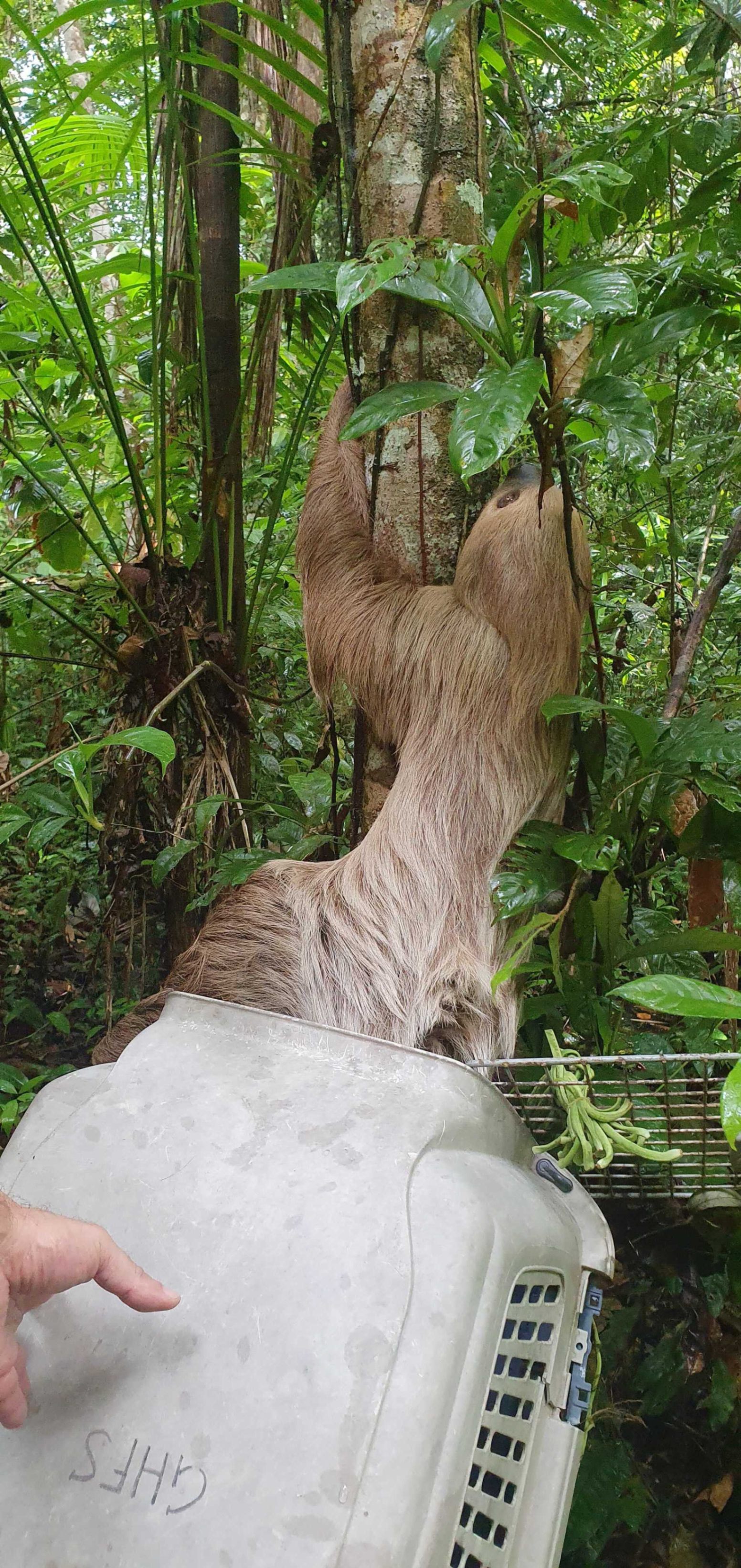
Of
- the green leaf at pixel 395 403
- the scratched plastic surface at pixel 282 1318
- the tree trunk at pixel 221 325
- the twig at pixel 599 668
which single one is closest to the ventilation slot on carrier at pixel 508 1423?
the scratched plastic surface at pixel 282 1318

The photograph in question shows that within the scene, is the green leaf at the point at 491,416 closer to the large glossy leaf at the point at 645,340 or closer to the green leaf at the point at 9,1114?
the large glossy leaf at the point at 645,340

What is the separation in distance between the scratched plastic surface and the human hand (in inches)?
1.8

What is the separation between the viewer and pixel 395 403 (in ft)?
6.11

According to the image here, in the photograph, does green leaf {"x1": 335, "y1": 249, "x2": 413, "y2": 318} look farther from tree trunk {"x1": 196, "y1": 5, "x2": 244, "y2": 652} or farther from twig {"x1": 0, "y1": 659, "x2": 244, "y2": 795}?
tree trunk {"x1": 196, "y1": 5, "x2": 244, "y2": 652}

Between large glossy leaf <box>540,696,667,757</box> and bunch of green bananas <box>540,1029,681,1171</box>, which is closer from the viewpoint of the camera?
bunch of green bananas <box>540,1029,681,1171</box>

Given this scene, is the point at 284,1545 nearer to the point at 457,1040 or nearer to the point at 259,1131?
the point at 259,1131

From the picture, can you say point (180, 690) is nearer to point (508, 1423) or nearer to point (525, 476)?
point (525, 476)

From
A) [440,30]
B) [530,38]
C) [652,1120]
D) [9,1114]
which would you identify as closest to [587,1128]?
[652,1120]

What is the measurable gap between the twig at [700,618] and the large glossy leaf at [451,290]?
0.90m

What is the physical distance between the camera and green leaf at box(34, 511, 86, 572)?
317 centimetres

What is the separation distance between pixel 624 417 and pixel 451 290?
1.24ft

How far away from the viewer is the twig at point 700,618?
93.0 inches

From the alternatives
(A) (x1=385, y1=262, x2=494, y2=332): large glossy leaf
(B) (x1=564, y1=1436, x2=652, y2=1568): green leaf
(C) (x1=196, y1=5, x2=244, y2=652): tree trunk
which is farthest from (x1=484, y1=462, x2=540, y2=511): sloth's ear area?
(B) (x1=564, y1=1436, x2=652, y2=1568): green leaf

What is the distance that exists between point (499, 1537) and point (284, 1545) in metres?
0.32
